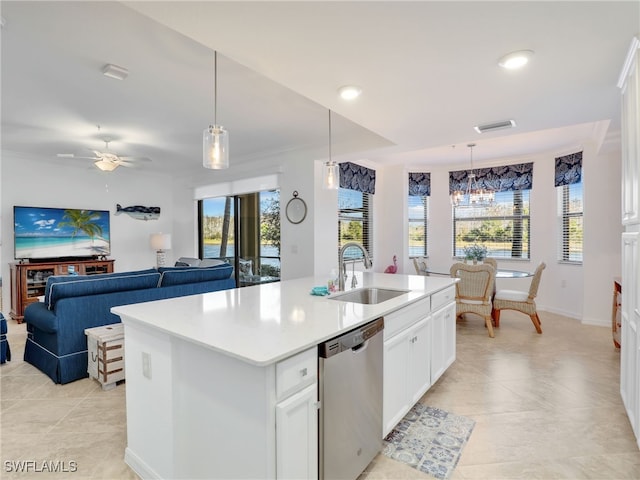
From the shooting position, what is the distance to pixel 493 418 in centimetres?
237

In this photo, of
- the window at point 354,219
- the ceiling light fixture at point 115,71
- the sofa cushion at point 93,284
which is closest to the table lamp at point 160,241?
the sofa cushion at point 93,284

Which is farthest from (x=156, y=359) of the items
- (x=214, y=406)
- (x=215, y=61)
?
(x=215, y=61)

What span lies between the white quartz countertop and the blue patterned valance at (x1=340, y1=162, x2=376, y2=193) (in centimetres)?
330

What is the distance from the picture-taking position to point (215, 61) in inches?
98.3

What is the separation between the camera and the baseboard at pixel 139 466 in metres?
1.74

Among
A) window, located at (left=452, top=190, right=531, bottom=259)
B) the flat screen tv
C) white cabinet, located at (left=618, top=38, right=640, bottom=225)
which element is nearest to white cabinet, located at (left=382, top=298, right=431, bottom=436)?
white cabinet, located at (left=618, top=38, right=640, bottom=225)

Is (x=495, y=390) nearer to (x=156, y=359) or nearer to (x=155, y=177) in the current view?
(x=156, y=359)

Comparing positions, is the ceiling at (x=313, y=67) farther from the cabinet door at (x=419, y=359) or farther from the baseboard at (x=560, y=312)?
the baseboard at (x=560, y=312)

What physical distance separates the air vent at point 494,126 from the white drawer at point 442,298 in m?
1.68

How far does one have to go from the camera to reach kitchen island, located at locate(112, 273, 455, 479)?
1280 millimetres

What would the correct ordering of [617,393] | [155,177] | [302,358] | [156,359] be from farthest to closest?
1. [155,177]
2. [617,393]
3. [156,359]
4. [302,358]

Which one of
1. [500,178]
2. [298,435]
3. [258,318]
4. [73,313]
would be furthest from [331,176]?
[500,178]

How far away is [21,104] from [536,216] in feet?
23.5

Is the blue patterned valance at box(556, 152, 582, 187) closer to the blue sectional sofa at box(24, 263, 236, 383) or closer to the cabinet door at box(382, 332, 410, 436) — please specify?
the cabinet door at box(382, 332, 410, 436)
